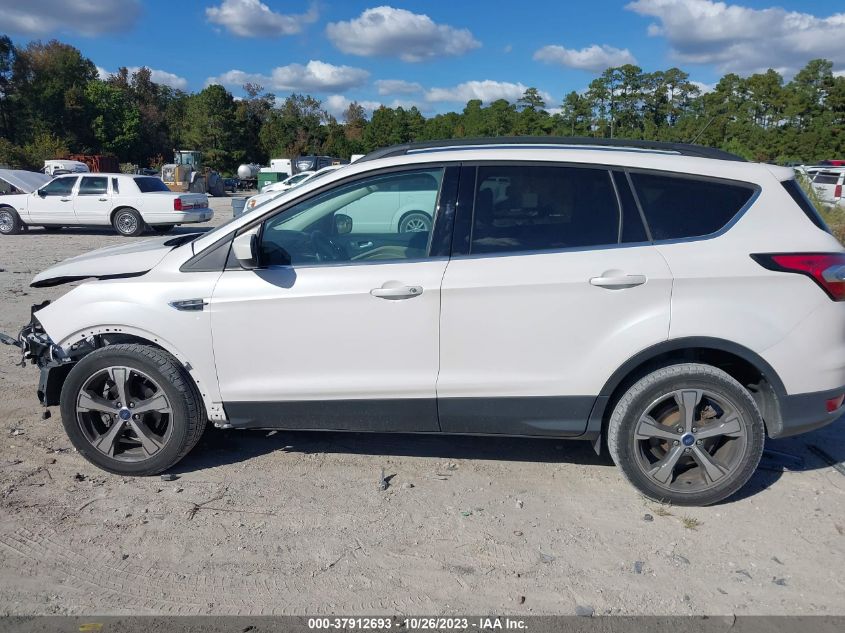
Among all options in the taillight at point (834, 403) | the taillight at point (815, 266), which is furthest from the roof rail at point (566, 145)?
the taillight at point (834, 403)

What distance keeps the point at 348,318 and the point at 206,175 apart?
141ft

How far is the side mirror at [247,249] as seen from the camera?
3.85 meters

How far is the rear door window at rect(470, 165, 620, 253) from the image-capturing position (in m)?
3.90

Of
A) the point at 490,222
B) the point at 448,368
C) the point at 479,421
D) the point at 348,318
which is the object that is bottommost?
the point at 479,421

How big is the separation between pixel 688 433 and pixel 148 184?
59.8ft

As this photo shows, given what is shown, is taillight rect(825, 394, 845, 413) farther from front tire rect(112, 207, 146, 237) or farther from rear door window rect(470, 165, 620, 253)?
front tire rect(112, 207, 146, 237)

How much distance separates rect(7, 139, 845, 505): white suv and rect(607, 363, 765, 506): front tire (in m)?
0.01

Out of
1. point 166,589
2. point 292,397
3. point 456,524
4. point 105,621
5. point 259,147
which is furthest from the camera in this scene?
point 259,147

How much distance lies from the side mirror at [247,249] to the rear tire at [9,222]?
1793 centimetres

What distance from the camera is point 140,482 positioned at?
4207 mm

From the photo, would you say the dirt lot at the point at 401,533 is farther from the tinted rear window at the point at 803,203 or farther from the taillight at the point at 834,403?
the tinted rear window at the point at 803,203

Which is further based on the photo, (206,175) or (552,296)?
(206,175)

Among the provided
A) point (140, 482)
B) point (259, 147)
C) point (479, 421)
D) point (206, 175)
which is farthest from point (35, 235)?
point (259, 147)

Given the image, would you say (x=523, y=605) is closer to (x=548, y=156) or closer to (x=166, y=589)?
(x=166, y=589)
